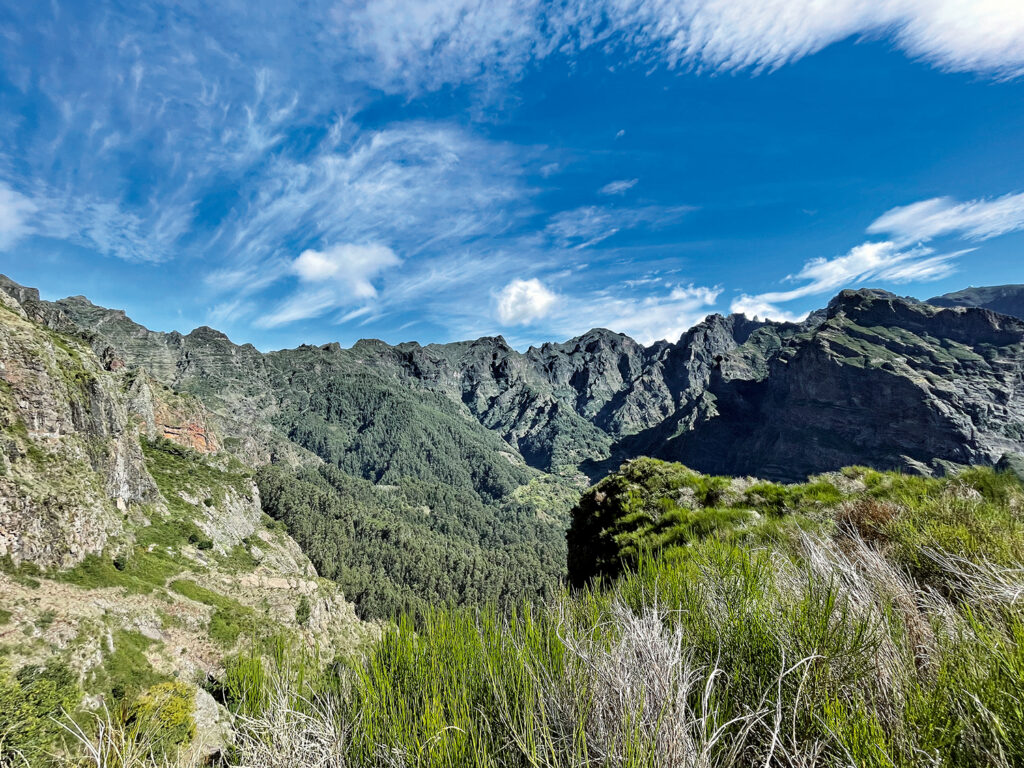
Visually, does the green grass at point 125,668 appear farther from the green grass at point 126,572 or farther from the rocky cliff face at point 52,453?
the rocky cliff face at point 52,453

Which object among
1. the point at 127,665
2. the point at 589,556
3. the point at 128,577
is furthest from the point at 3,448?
the point at 589,556

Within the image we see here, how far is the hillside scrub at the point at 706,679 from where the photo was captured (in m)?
1.73

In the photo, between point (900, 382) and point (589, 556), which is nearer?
point (589, 556)

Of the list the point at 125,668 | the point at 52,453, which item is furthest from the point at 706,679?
the point at 52,453

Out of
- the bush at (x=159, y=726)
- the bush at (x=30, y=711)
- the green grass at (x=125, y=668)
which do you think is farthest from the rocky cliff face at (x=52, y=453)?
the bush at (x=159, y=726)

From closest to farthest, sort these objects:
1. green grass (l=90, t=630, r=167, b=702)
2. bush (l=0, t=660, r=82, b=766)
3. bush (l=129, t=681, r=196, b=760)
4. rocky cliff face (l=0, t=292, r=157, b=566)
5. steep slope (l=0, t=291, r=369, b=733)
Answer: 1. bush (l=129, t=681, r=196, b=760)
2. bush (l=0, t=660, r=82, b=766)
3. green grass (l=90, t=630, r=167, b=702)
4. steep slope (l=0, t=291, r=369, b=733)
5. rocky cliff face (l=0, t=292, r=157, b=566)

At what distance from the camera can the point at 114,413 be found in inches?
3164

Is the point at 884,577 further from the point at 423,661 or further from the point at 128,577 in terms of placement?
the point at 128,577

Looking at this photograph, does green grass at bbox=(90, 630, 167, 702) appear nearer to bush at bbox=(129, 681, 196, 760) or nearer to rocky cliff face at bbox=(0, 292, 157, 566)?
rocky cliff face at bbox=(0, 292, 157, 566)

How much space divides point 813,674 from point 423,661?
2.50 metres

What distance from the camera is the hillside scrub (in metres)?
1.73

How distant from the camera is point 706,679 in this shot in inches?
97.3

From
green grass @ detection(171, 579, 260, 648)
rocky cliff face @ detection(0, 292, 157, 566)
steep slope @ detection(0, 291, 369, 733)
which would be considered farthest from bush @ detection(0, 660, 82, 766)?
green grass @ detection(171, 579, 260, 648)

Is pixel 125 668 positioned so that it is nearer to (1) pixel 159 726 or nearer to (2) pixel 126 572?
(2) pixel 126 572
